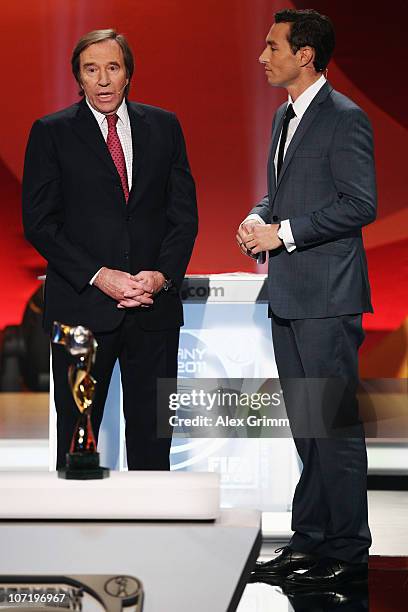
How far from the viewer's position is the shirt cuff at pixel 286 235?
10.3 ft

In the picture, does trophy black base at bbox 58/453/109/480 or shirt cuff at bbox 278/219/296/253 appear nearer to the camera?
trophy black base at bbox 58/453/109/480

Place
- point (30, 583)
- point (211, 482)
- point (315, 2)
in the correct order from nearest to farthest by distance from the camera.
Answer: point (30, 583)
point (211, 482)
point (315, 2)

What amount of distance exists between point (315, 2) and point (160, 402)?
4290 millimetres

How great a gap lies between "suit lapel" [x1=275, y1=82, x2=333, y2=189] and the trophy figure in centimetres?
148

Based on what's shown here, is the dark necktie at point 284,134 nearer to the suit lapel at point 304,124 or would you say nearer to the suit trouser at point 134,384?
the suit lapel at point 304,124

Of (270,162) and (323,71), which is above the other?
(323,71)

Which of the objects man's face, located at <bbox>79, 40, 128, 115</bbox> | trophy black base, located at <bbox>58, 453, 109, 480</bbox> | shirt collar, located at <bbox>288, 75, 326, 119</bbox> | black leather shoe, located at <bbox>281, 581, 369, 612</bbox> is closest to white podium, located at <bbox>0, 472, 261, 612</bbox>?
trophy black base, located at <bbox>58, 453, 109, 480</bbox>

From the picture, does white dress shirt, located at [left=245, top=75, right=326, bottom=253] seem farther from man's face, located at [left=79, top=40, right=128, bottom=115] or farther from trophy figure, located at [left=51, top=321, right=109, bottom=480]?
trophy figure, located at [left=51, top=321, right=109, bottom=480]

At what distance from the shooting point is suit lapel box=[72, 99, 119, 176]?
313cm

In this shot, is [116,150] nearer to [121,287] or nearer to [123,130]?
[123,130]

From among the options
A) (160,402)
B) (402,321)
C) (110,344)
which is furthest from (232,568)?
(402,321)

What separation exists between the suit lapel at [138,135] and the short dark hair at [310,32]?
0.46 metres

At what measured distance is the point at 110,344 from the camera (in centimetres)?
312

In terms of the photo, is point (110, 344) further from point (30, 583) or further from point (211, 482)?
point (30, 583)
